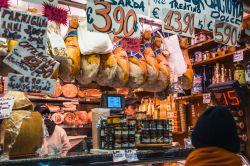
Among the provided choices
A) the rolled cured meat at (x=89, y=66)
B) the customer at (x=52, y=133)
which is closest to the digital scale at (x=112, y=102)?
the rolled cured meat at (x=89, y=66)

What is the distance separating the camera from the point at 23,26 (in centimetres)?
216

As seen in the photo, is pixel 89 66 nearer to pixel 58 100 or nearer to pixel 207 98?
pixel 207 98

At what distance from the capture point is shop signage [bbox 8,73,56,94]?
210 centimetres

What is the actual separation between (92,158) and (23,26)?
0.99 meters

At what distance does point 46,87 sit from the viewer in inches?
88.1

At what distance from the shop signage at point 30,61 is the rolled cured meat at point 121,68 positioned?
766 mm

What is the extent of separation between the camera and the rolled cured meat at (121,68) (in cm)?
294

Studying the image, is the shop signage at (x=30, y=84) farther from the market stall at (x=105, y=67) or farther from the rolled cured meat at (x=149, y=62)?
the rolled cured meat at (x=149, y=62)

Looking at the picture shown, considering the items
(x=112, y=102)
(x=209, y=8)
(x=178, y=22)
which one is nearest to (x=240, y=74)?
(x=209, y=8)

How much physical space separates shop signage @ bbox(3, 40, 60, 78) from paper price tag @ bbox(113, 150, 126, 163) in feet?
2.37

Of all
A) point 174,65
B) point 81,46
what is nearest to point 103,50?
point 81,46

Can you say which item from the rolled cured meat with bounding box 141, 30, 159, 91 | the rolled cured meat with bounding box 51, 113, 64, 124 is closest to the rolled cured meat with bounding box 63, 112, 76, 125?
the rolled cured meat with bounding box 51, 113, 64, 124

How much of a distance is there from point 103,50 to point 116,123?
2.23ft

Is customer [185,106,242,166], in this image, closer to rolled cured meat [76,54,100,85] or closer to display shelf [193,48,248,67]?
rolled cured meat [76,54,100,85]
